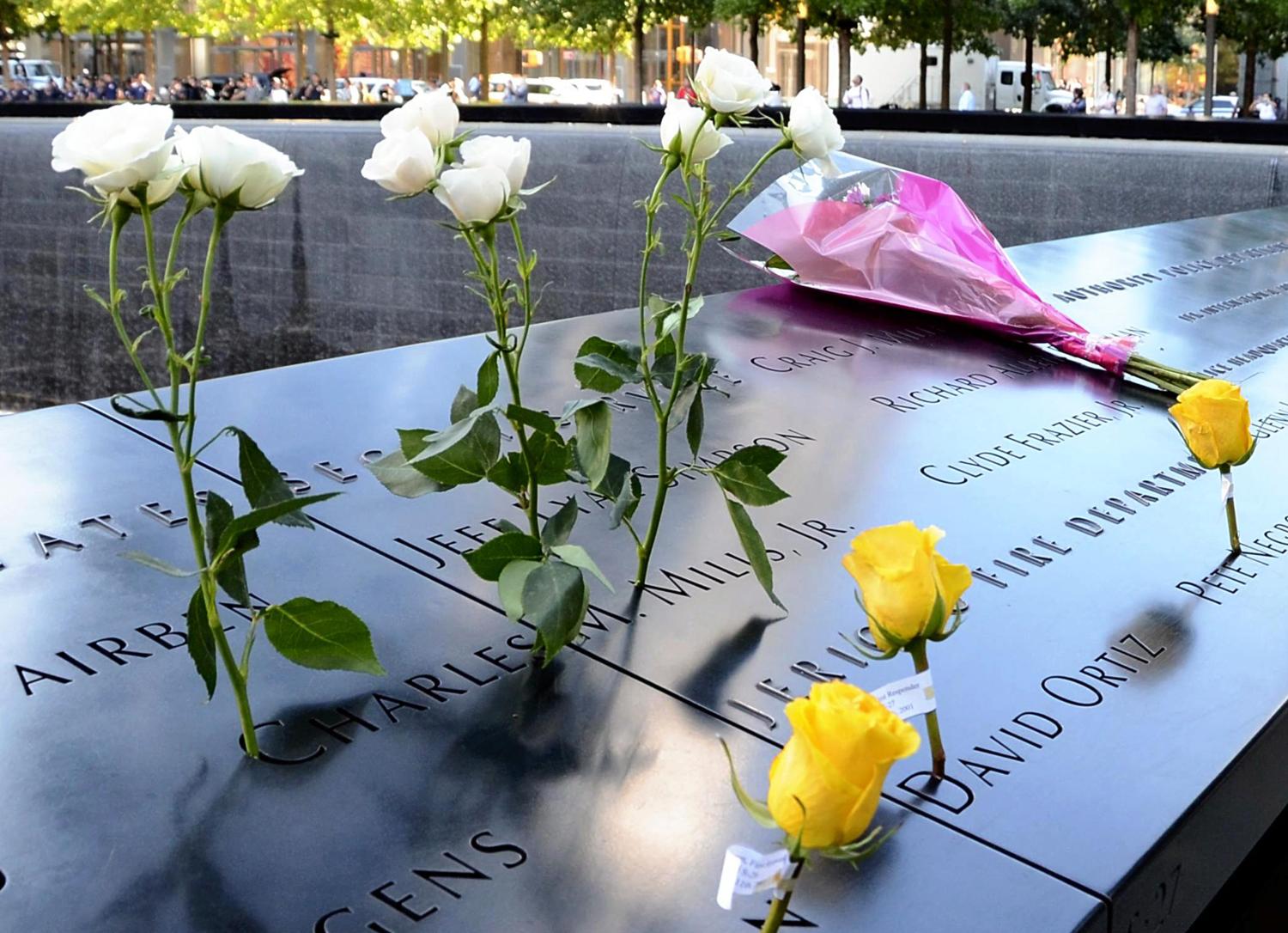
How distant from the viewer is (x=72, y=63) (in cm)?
5362

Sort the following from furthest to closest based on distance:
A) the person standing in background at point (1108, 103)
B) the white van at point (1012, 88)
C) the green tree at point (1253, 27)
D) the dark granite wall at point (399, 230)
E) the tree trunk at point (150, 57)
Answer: the tree trunk at point (150, 57) → the white van at point (1012, 88) → the person standing in background at point (1108, 103) → the green tree at point (1253, 27) → the dark granite wall at point (399, 230)

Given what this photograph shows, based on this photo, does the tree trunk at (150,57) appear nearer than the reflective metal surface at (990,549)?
No

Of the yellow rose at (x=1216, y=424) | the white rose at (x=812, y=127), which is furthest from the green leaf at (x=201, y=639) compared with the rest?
the yellow rose at (x=1216, y=424)

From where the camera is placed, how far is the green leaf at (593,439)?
183 cm

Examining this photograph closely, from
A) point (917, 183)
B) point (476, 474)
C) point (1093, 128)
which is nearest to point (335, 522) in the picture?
point (476, 474)

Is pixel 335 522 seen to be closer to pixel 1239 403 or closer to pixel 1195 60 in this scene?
pixel 1239 403

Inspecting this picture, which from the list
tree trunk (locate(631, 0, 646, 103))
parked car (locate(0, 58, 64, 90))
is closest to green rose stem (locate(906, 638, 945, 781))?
tree trunk (locate(631, 0, 646, 103))

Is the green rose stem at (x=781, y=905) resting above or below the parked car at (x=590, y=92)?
below

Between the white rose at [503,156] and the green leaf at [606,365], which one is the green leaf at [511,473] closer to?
the green leaf at [606,365]

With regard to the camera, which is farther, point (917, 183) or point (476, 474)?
point (917, 183)

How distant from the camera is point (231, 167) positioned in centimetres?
144

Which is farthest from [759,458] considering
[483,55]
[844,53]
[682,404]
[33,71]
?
[33,71]

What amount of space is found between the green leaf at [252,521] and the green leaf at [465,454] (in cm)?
25

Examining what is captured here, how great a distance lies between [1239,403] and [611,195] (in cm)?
816
